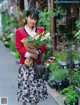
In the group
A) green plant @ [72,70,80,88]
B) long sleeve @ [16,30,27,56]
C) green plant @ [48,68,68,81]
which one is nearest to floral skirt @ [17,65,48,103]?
long sleeve @ [16,30,27,56]

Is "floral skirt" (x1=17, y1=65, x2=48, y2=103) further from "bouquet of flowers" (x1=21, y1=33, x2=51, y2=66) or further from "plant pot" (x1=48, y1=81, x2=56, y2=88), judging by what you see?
"plant pot" (x1=48, y1=81, x2=56, y2=88)

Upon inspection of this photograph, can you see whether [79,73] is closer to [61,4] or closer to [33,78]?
[33,78]

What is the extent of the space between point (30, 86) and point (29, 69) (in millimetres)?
286

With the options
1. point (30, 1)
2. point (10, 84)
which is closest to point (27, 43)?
point (10, 84)

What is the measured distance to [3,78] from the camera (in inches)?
468

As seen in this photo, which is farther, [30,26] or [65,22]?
[65,22]

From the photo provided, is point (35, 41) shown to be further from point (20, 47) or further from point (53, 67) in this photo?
point (53, 67)

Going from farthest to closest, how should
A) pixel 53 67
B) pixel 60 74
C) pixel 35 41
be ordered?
pixel 53 67, pixel 60 74, pixel 35 41

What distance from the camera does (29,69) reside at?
6738mm

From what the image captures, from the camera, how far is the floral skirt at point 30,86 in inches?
266

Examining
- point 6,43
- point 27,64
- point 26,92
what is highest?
point 27,64

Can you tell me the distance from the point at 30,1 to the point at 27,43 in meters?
9.55

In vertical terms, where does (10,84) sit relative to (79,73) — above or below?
below

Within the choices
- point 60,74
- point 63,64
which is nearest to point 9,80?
point 63,64
